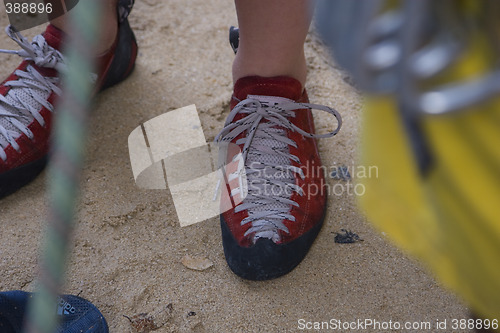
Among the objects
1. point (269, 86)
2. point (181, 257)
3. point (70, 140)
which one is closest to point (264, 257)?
point (181, 257)

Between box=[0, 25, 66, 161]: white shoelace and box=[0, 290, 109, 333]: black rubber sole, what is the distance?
439 millimetres

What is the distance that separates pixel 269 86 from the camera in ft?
3.51

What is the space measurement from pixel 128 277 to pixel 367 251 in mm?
500

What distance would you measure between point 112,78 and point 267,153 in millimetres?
575

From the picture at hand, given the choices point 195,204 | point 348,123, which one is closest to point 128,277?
point 195,204

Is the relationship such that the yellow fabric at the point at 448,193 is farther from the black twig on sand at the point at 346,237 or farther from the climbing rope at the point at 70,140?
the black twig on sand at the point at 346,237

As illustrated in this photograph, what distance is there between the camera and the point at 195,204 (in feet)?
3.84

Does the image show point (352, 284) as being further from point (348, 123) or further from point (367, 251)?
point (348, 123)

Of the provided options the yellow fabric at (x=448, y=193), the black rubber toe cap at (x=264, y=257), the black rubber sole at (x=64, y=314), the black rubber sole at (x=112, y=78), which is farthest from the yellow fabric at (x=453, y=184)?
the black rubber sole at (x=112, y=78)

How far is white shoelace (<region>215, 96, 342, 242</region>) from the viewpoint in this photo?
1.04 m

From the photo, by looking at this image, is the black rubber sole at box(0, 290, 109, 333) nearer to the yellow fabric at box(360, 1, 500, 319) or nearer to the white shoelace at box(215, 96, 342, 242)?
the white shoelace at box(215, 96, 342, 242)

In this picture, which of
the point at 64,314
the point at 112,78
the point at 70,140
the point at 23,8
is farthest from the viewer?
the point at 23,8

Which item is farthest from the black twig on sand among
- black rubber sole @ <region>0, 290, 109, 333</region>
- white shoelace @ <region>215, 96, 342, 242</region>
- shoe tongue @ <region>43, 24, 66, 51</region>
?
shoe tongue @ <region>43, 24, 66, 51</region>

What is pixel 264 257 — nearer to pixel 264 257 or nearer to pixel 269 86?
pixel 264 257
